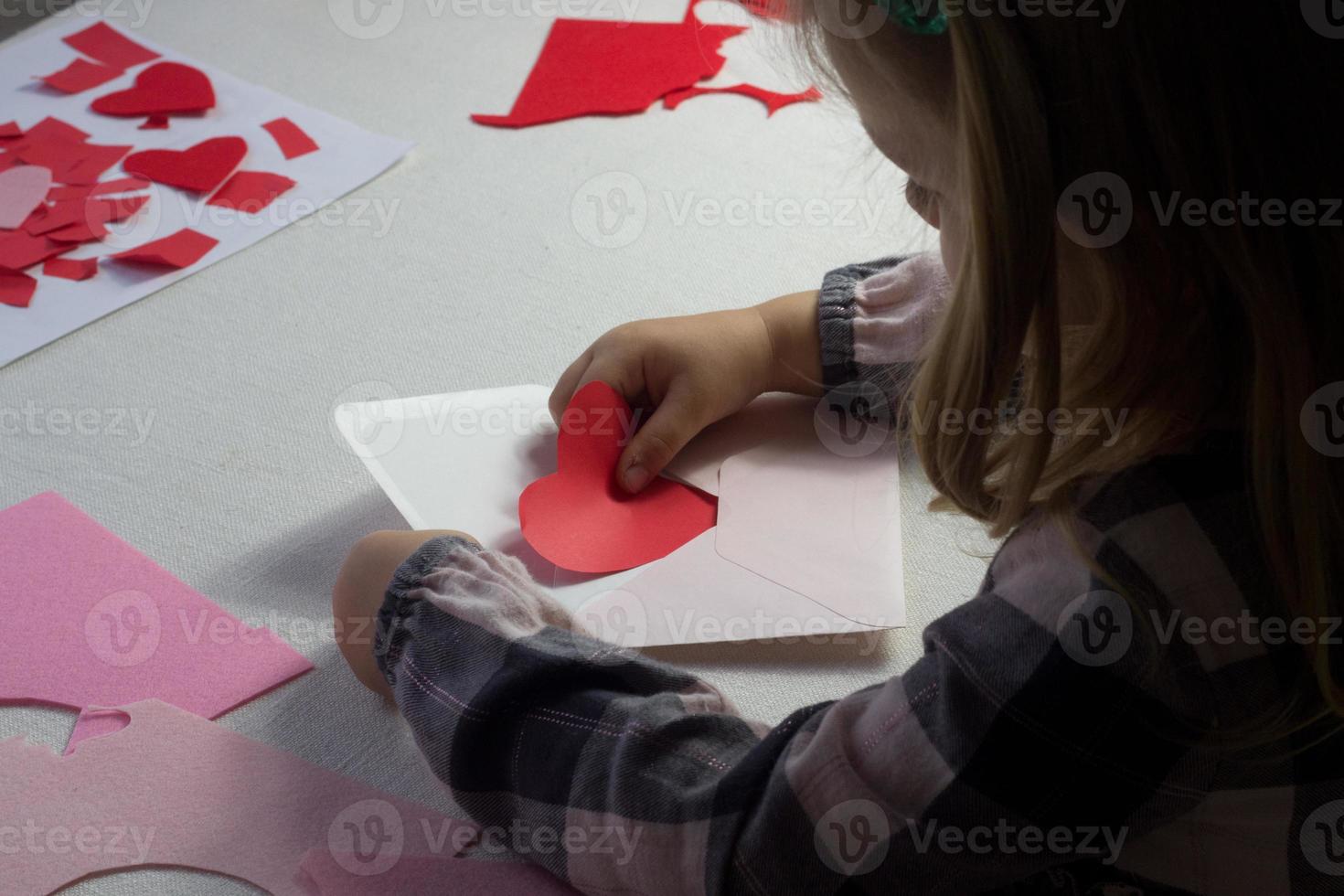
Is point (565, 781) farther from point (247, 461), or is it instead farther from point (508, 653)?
point (247, 461)

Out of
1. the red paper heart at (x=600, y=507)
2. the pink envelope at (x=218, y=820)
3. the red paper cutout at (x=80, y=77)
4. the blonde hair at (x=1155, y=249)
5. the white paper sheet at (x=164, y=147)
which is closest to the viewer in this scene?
the blonde hair at (x=1155, y=249)

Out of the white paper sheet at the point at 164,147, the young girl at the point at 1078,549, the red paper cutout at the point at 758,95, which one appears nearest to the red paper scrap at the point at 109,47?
the white paper sheet at the point at 164,147

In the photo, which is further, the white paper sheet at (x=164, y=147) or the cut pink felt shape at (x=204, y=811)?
the white paper sheet at (x=164, y=147)

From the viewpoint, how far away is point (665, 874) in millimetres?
516

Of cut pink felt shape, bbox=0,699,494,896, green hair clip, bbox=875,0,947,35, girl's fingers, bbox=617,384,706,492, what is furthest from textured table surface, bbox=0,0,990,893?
green hair clip, bbox=875,0,947,35

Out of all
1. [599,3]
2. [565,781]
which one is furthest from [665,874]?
[599,3]

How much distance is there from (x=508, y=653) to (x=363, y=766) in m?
0.09

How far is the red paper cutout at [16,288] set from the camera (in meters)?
0.87

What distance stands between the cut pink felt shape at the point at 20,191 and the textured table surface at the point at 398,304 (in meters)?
0.15

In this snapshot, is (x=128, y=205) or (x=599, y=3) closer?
(x=128, y=205)

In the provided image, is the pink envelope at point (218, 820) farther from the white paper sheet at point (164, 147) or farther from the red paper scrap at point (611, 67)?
the red paper scrap at point (611, 67)

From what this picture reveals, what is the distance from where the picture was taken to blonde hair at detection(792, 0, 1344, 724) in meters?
0.37

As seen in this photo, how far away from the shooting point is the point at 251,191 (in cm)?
97

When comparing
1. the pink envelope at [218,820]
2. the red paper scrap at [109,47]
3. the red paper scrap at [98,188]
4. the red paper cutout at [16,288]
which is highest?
the red paper scrap at [109,47]
